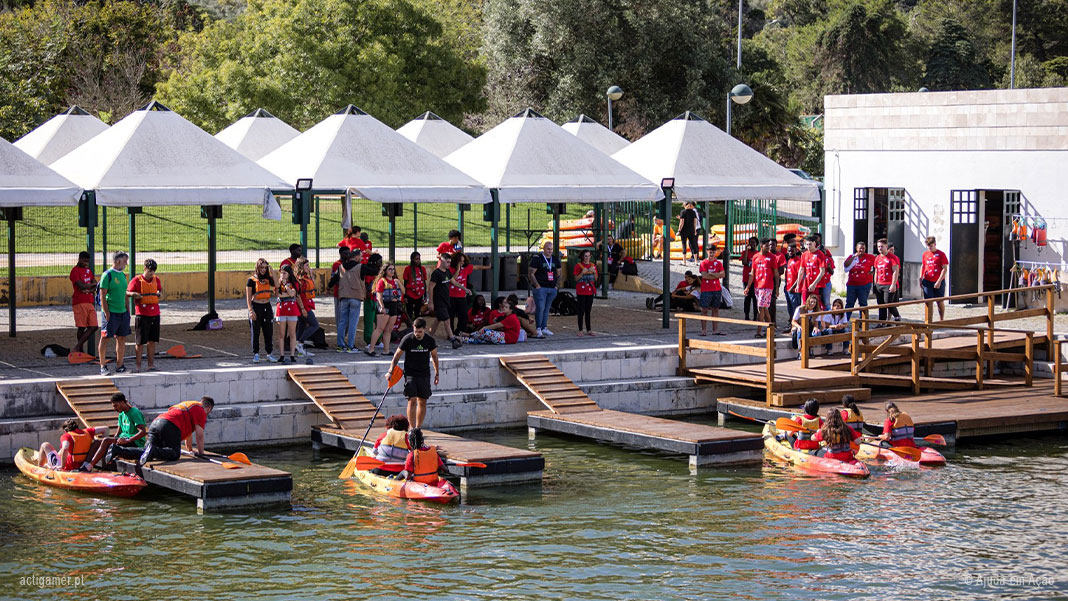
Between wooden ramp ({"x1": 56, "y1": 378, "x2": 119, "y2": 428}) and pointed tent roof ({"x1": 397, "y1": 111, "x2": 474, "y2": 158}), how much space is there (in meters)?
13.4

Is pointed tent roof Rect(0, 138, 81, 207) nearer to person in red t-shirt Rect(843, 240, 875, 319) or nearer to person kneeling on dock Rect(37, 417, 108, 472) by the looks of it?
person kneeling on dock Rect(37, 417, 108, 472)

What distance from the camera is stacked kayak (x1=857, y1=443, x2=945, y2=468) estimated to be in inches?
675

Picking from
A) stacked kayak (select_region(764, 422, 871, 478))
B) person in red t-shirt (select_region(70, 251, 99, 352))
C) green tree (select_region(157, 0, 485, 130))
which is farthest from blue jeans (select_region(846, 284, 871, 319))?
green tree (select_region(157, 0, 485, 130))

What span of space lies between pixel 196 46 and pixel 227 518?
112 feet

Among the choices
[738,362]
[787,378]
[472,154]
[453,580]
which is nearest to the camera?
[453,580]

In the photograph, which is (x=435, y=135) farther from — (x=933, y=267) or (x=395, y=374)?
(x=395, y=374)

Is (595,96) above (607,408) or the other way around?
above

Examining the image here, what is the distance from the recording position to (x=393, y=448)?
16.0m

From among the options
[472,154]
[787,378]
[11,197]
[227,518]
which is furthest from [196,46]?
[227,518]

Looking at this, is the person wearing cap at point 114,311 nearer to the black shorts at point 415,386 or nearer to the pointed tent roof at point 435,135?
the black shorts at point 415,386

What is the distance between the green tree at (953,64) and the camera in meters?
77.4

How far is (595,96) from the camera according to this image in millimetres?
50125

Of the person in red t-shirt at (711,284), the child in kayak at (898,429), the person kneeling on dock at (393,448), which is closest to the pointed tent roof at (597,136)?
the person in red t-shirt at (711,284)

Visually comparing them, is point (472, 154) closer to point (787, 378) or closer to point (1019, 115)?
point (787, 378)
